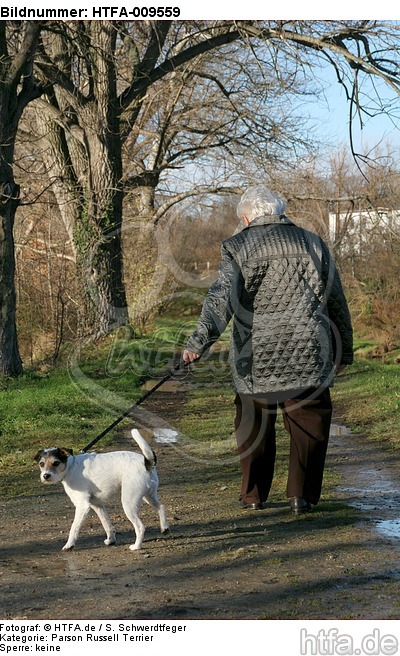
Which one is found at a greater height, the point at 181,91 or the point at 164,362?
the point at 181,91

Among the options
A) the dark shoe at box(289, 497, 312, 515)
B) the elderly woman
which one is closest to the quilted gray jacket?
the elderly woman

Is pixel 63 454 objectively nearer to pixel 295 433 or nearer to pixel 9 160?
pixel 295 433

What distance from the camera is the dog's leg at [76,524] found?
622 centimetres

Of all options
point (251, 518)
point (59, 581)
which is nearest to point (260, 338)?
point (251, 518)

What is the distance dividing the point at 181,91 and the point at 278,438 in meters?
15.7

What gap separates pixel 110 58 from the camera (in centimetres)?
1902

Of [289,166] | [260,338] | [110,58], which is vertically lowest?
[260,338]

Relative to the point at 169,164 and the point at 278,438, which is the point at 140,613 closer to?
the point at 278,438

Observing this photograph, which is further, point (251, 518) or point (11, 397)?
point (11, 397)

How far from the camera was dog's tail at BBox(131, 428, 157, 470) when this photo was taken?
→ 6051 mm

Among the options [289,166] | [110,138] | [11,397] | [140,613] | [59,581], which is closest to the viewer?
[140,613]

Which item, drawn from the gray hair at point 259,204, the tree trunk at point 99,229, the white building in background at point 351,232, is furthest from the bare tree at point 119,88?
the gray hair at point 259,204

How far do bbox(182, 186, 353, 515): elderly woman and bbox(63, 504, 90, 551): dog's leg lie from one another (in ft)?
4.36

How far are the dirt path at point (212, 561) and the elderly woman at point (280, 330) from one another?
557mm
